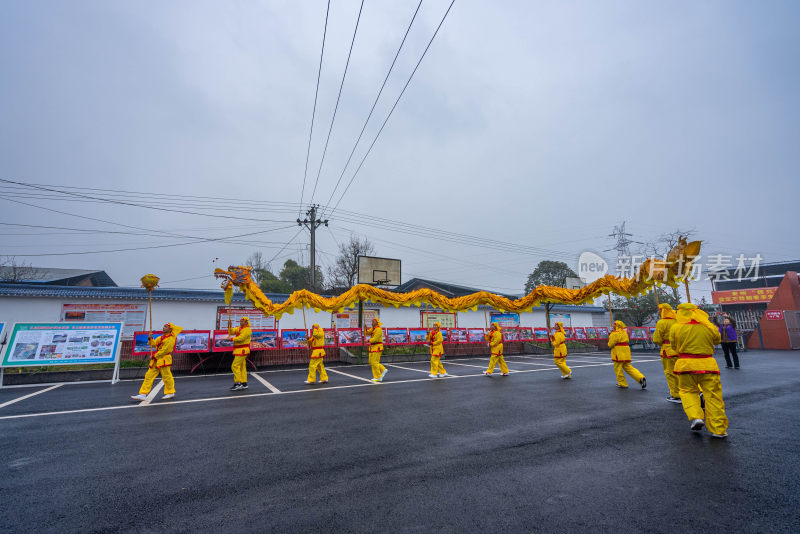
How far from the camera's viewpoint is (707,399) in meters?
4.75

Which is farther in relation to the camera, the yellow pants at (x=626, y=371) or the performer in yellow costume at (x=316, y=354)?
the performer in yellow costume at (x=316, y=354)

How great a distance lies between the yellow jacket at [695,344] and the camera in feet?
15.8

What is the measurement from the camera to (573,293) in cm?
1073

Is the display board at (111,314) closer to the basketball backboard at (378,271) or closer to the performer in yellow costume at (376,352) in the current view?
the basketball backboard at (378,271)

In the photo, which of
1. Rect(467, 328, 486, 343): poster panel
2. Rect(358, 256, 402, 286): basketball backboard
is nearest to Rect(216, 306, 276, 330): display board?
Rect(358, 256, 402, 286): basketball backboard

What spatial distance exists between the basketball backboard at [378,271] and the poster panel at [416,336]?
266 centimetres

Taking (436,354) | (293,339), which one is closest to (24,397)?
Answer: (293,339)

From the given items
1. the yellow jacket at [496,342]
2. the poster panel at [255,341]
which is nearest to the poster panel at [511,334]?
the yellow jacket at [496,342]

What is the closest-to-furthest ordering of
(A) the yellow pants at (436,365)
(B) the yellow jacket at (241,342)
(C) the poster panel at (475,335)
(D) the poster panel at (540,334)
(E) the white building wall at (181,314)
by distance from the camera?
(B) the yellow jacket at (241,342) → (A) the yellow pants at (436,365) → (E) the white building wall at (181,314) → (C) the poster panel at (475,335) → (D) the poster panel at (540,334)

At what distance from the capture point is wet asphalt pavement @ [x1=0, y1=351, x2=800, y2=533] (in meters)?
2.69

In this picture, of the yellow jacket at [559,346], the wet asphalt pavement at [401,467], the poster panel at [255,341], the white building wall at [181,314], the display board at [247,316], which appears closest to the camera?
the wet asphalt pavement at [401,467]

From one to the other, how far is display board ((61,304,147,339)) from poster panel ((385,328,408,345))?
434 inches

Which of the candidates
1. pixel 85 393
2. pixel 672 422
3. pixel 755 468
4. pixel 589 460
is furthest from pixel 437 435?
pixel 85 393

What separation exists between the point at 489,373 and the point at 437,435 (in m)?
7.27
